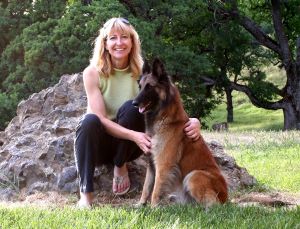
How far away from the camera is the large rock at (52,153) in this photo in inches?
275

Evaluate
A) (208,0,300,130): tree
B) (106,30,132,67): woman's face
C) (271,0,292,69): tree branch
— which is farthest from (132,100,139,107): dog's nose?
(271,0,292,69): tree branch

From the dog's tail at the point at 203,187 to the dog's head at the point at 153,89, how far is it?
34.5 inches

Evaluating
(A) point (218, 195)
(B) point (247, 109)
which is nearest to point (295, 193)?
(A) point (218, 195)

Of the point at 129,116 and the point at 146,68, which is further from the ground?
the point at 146,68

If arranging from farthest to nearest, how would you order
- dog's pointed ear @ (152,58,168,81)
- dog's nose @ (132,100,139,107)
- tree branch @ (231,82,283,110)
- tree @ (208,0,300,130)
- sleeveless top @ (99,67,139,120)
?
tree branch @ (231,82,283,110) < tree @ (208,0,300,130) < sleeveless top @ (99,67,139,120) < dog's nose @ (132,100,139,107) < dog's pointed ear @ (152,58,168,81)

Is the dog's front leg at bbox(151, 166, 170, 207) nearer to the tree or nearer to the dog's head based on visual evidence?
the dog's head

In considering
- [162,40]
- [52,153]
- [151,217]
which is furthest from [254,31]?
[151,217]

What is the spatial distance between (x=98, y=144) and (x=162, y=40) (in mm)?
16189

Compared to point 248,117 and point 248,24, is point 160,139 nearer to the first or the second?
point 248,24

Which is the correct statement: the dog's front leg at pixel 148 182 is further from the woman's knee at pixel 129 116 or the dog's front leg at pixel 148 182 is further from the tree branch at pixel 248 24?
the tree branch at pixel 248 24

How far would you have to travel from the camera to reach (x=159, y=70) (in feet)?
17.8

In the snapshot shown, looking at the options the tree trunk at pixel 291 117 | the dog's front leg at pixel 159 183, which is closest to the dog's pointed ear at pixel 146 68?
the dog's front leg at pixel 159 183

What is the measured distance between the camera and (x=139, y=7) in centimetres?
2167

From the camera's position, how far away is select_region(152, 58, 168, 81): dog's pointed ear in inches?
210
